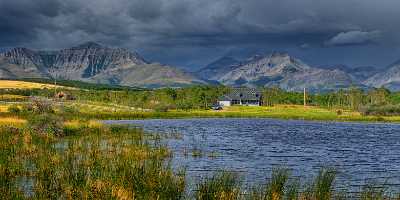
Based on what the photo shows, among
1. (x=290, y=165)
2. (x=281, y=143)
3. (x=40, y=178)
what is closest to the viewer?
(x=40, y=178)

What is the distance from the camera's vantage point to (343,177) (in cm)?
3606

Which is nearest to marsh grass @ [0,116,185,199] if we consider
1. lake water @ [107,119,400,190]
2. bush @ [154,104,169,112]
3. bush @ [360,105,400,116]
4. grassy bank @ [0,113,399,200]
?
grassy bank @ [0,113,399,200]

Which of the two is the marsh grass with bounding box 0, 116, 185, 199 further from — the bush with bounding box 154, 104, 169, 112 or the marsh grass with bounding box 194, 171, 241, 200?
the bush with bounding box 154, 104, 169, 112

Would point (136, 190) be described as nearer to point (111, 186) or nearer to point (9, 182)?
point (111, 186)

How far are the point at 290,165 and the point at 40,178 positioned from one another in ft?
74.9

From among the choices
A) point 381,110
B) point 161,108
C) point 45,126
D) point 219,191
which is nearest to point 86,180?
point 219,191

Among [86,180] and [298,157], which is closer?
[86,180]

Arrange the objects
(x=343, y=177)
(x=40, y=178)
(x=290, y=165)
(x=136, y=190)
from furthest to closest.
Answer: (x=290, y=165) < (x=343, y=177) < (x=40, y=178) < (x=136, y=190)

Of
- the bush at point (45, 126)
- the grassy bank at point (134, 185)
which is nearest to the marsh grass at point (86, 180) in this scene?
the grassy bank at point (134, 185)

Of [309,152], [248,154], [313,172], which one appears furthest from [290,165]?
[309,152]

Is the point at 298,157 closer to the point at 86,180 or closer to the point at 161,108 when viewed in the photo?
the point at 86,180

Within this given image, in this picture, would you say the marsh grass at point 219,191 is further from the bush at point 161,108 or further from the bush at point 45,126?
the bush at point 161,108

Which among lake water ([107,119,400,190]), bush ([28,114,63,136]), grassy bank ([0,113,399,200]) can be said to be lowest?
lake water ([107,119,400,190])

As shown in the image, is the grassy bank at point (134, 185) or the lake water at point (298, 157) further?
the lake water at point (298, 157)
